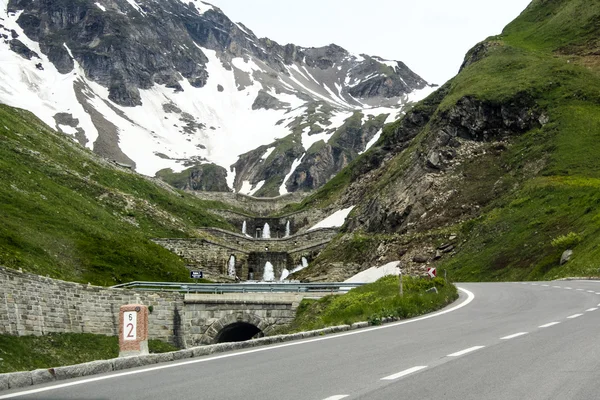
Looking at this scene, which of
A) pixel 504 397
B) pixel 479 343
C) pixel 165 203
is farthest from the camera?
pixel 165 203

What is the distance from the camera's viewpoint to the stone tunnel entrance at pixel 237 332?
3947cm

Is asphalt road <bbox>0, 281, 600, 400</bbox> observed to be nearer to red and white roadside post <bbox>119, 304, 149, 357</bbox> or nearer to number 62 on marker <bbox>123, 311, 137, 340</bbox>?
red and white roadside post <bbox>119, 304, 149, 357</bbox>

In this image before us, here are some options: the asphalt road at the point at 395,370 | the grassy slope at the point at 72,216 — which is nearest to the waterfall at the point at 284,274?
the grassy slope at the point at 72,216

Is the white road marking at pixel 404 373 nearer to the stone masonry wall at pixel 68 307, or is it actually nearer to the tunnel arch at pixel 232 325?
the stone masonry wall at pixel 68 307

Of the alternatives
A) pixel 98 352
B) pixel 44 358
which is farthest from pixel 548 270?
pixel 44 358

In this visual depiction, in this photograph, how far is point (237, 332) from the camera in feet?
140

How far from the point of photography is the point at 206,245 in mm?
66062

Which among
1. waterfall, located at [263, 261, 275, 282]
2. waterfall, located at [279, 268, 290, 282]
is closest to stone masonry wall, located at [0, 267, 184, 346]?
waterfall, located at [263, 261, 275, 282]

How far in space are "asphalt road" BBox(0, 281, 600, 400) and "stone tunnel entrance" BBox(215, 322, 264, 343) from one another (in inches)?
921

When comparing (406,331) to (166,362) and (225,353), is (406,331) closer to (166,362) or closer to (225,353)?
(225,353)

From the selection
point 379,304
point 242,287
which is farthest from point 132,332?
point 242,287

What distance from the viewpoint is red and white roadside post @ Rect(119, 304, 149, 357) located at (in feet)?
41.9

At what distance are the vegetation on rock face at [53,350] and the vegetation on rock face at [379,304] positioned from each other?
9.90 metres

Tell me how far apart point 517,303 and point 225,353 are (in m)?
14.6
